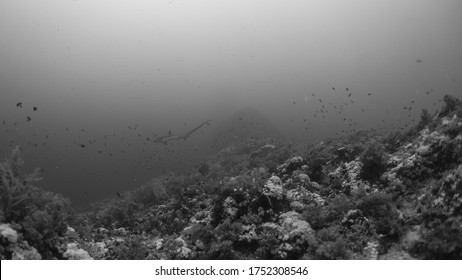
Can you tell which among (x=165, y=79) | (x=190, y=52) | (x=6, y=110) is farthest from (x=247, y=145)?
(x=6, y=110)

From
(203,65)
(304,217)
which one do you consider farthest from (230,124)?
(203,65)

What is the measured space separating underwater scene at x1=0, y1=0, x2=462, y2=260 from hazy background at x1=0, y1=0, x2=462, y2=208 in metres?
0.67

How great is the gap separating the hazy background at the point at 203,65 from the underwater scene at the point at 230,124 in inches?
26.4

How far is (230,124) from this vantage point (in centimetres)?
5659

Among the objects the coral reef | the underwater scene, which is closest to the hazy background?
the underwater scene

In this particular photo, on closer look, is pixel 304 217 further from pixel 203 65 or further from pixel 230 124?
pixel 203 65

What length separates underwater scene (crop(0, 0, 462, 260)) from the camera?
9156mm

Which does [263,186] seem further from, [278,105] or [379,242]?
[278,105]

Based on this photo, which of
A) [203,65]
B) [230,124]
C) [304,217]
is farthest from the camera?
[203,65]

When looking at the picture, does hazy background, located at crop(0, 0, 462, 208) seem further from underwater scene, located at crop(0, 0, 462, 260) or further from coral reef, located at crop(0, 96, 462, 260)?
coral reef, located at crop(0, 96, 462, 260)

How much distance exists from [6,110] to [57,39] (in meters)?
38.9

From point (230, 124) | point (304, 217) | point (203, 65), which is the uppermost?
point (203, 65)

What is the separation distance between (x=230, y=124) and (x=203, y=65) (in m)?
82.6

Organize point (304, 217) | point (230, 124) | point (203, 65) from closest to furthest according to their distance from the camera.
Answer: point (304, 217), point (230, 124), point (203, 65)
